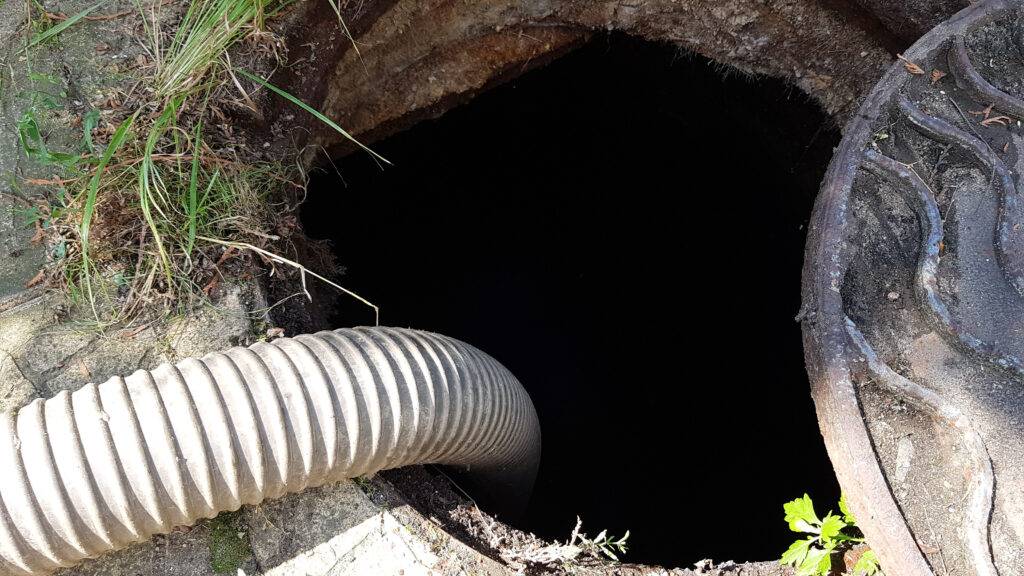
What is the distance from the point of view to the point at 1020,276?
2.02 meters

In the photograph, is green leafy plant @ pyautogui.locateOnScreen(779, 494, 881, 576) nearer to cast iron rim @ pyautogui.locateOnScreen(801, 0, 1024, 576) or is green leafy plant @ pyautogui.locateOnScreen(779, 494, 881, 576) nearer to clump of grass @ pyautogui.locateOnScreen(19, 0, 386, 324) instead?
cast iron rim @ pyautogui.locateOnScreen(801, 0, 1024, 576)

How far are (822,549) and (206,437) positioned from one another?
1.73 metres

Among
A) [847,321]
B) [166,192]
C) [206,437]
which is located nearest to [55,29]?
[166,192]

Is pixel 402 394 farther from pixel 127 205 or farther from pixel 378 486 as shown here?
pixel 127 205

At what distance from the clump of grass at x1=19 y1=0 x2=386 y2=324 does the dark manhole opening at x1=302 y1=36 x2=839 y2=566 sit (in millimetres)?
1342

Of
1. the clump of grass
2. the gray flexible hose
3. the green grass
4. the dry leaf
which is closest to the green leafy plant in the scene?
the gray flexible hose

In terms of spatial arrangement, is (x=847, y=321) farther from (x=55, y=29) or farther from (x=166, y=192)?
(x=55, y=29)

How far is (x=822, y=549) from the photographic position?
2.02 m

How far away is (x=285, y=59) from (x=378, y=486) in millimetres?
1411

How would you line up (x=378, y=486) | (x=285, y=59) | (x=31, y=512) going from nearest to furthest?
(x=31, y=512), (x=378, y=486), (x=285, y=59)

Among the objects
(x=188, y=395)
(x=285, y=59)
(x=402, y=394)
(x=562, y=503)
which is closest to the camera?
(x=188, y=395)

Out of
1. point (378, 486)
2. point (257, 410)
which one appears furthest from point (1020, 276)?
point (257, 410)

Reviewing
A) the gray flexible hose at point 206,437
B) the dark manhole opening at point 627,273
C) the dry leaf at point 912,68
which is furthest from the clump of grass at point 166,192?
the dry leaf at point 912,68

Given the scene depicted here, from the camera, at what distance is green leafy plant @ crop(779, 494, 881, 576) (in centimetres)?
197
